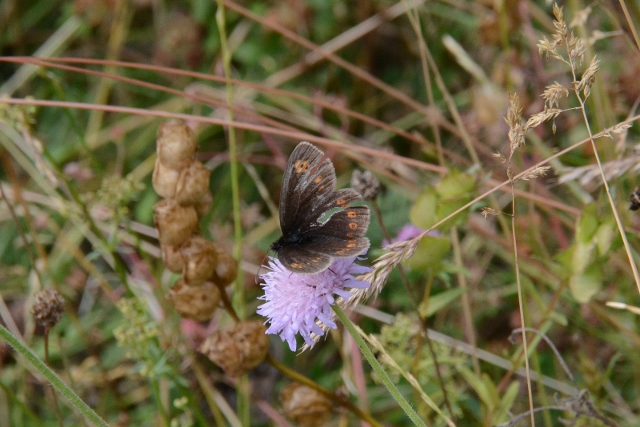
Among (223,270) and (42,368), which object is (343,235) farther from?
(42,368)

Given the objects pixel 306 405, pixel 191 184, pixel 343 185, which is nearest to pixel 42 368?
pixel 191 184

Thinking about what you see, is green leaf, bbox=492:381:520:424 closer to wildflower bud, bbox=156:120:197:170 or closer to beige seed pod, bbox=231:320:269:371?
beige seed pod, bbox=231:320:269:371

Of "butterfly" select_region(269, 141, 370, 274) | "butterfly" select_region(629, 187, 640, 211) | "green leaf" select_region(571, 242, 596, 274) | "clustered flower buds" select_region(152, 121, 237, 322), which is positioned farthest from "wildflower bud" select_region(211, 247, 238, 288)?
"butterfly" select_region(629, 187, 640, 211)

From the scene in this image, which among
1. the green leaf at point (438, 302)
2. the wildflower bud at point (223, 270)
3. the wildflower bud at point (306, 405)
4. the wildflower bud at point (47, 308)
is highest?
the wildflower bud at point (223, 270)

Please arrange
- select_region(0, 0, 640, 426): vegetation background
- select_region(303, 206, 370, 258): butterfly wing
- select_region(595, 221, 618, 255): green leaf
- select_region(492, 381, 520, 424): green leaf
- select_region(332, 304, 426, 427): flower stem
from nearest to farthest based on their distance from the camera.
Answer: select_region(332, 304, 426, 427): flower stem, select_region(303, 206, 370, 258): butterfly wing, select_region(595, 221, 618, 255): green leaf, select_region(492, 381, 520, 424): green leaf, select_region(0, 0, 640, 426): vegetation background

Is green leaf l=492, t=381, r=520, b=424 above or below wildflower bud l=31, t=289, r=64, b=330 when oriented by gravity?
below

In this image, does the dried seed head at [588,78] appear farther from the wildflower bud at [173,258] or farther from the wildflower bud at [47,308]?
the wildflower bud at [47,308]

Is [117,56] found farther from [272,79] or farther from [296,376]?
[296,376]

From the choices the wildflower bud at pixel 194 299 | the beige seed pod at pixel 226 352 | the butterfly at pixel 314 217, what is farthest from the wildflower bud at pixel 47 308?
the butterfly at pixel 314 217
